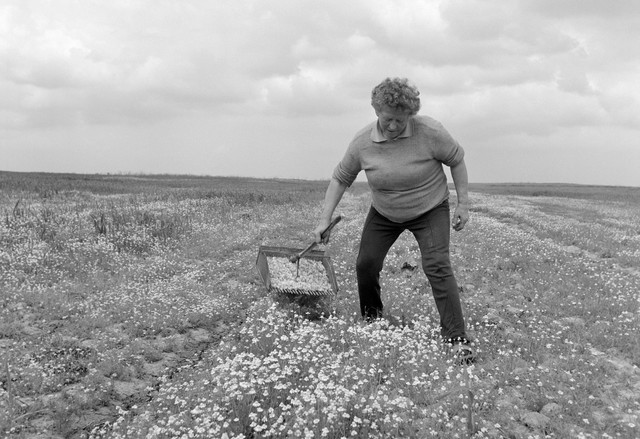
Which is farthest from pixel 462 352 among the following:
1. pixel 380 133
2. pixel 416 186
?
pixel 380 133

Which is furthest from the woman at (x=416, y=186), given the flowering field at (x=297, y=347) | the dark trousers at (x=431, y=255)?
the flowering field at (x=297, y=347)

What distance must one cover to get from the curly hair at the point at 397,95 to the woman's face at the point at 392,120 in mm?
52

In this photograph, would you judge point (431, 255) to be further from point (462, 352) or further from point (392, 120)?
point (392, 120)

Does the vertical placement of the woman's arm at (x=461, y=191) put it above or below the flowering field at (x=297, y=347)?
above

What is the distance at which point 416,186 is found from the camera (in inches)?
261

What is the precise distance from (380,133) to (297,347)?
2778mm

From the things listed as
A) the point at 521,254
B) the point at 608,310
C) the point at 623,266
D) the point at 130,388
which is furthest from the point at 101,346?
the point at 623,266

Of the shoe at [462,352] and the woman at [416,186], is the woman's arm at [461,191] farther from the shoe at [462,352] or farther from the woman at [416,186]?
the shoe at [462,352]

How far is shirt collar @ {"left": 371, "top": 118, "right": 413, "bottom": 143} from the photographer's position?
20.8 ft

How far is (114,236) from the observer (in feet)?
48.1

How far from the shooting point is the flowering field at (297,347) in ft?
16.1

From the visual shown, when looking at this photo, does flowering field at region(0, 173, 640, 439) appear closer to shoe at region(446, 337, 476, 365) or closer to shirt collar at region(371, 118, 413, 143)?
shoe at region(446, 337, 476, 365)

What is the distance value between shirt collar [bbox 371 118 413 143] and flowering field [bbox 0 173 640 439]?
92.1 inches

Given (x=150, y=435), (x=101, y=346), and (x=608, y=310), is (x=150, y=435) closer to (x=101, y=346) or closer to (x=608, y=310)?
(x=101, y=346)
